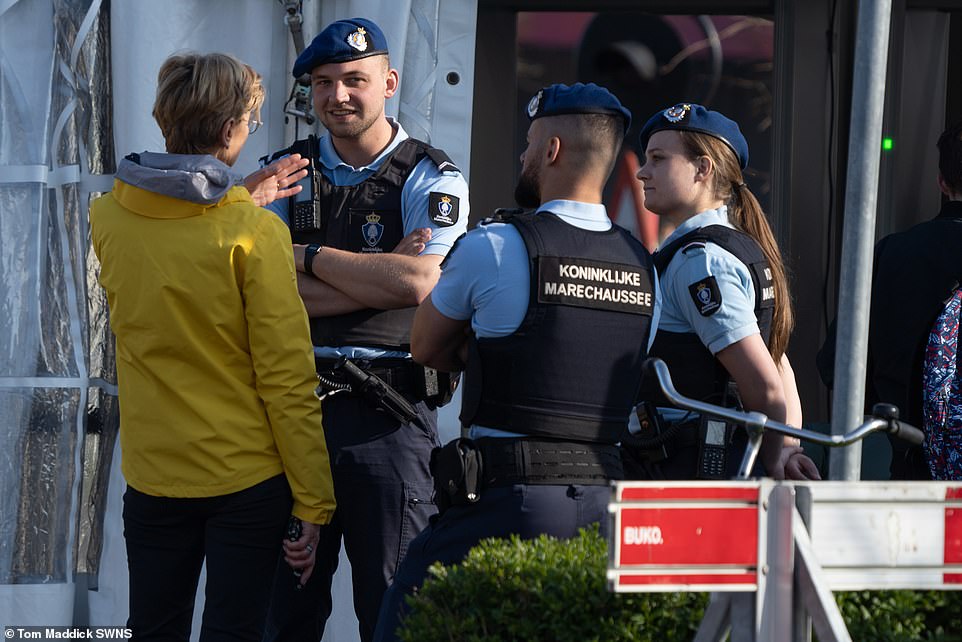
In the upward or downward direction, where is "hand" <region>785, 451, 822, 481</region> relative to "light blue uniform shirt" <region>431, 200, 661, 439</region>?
downward

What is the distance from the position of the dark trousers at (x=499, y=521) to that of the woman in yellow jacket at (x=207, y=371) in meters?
0.37

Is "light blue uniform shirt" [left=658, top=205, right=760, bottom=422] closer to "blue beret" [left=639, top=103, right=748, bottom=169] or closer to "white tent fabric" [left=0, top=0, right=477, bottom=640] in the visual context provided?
"blue beret" [left=639, top=103, right=748, bottom=169]

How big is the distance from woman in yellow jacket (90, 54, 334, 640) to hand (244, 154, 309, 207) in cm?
46

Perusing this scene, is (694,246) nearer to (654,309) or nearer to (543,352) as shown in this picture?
(654,309)

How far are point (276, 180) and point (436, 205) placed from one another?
0.45 m

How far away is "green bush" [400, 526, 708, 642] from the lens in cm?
218

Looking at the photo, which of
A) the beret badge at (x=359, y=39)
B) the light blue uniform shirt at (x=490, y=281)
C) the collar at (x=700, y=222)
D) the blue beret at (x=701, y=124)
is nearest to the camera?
the light blue uniform shirt at (x=490, y=281)

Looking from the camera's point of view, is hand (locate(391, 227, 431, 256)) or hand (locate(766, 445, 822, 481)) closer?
hand (locate(766, 445, 822, 481))

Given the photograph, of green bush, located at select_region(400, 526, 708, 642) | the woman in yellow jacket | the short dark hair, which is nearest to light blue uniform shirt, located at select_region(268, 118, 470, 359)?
the woman in yellow jacket

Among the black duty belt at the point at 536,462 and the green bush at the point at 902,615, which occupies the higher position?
the black duty belt at the point at 536,462

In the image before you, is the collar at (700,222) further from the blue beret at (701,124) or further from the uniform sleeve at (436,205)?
the uniform sleeve at (436,205)

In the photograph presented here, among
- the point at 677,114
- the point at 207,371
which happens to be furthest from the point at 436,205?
the point at 207,371

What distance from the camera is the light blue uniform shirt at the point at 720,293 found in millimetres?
3146

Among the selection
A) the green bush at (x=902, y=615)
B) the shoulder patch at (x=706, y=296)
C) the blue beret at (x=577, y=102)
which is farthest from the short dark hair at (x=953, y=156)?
the green bush at (x=902, y=615)
